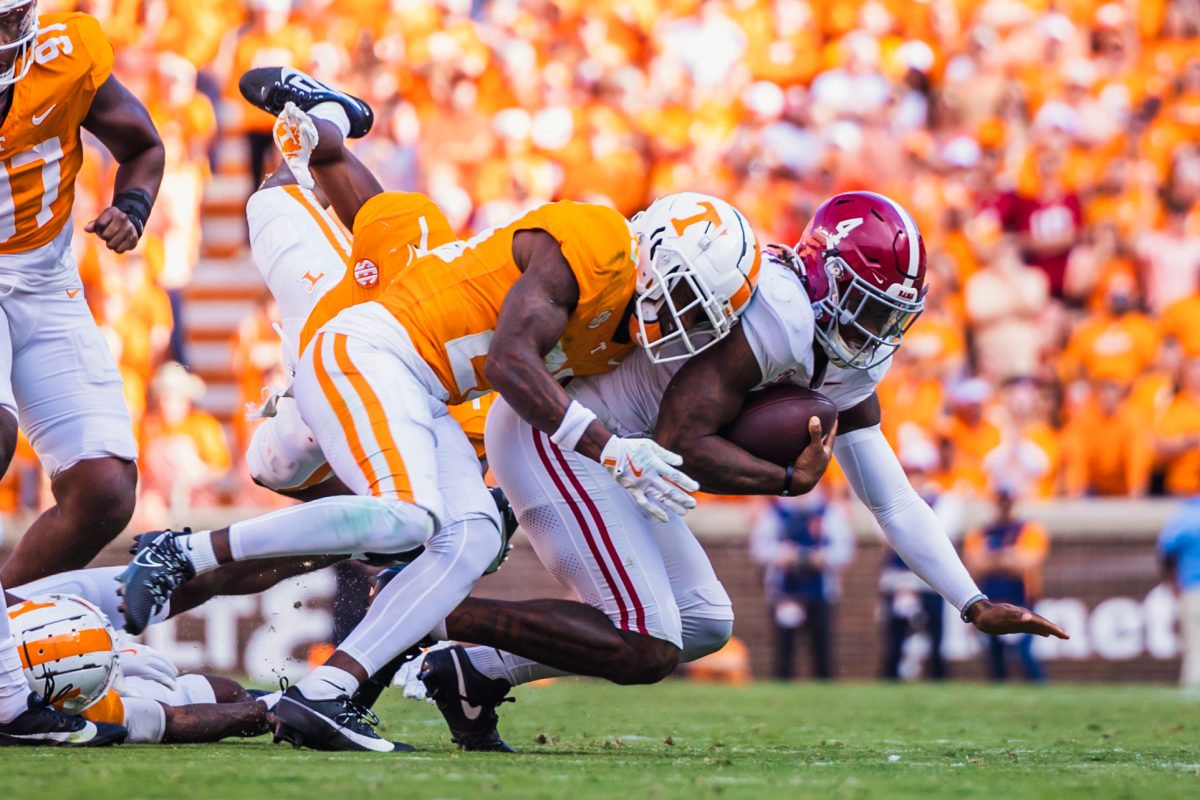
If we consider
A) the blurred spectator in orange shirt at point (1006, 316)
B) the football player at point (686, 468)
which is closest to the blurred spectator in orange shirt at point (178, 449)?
the blurred spectator in orange shirt at point (1006, 316)

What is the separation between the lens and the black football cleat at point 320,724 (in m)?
4.71

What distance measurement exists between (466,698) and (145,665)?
92cm

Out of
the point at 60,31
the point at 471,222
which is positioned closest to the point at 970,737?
the point at 60,31

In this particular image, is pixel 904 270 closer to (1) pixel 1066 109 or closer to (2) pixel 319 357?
(2) pixel 319 357

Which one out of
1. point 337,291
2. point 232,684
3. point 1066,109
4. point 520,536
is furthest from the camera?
point 1066,109

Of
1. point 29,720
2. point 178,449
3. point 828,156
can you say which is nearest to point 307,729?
point 29,720

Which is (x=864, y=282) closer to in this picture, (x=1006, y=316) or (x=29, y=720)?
(x=29, y=720)

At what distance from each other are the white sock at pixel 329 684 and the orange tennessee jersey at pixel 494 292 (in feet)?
2.74

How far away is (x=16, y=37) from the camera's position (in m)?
5.14

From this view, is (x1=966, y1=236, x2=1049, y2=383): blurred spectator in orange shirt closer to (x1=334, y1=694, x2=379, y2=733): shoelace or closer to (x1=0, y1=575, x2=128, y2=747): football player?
(x1=334, y1=694, x2=379, y2=733): shoelace

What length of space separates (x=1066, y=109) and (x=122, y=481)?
28.7 feet

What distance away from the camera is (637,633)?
5.07 meters

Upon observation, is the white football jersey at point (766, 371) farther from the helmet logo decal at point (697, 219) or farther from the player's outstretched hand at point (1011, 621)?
the player's outstretched hand at point (1011, 621)

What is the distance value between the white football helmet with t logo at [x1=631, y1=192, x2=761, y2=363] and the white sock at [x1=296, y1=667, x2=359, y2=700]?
1169mm
